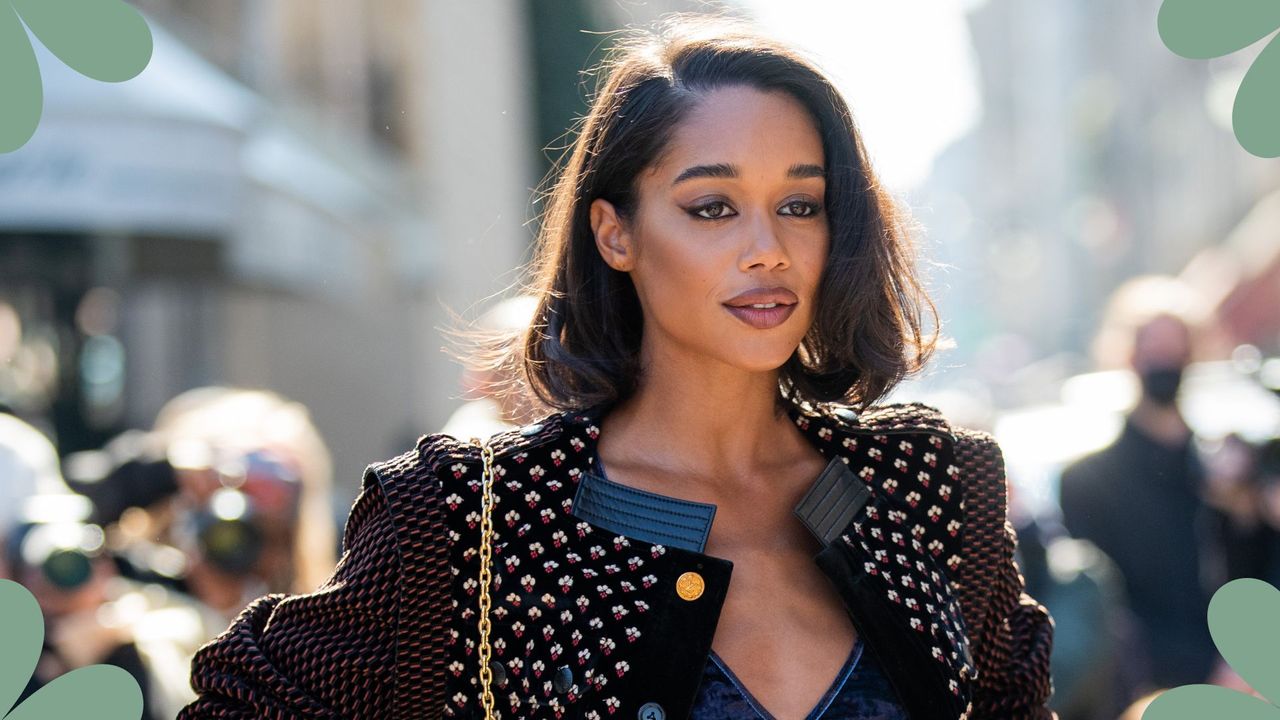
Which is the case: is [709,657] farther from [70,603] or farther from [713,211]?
[70,603]

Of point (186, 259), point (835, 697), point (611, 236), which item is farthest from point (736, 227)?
point (186, 259)

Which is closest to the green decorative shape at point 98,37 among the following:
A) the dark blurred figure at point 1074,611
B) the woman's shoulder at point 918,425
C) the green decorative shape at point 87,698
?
the green decorative shape at point 87,698

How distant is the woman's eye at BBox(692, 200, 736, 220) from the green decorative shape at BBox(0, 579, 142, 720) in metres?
1.22

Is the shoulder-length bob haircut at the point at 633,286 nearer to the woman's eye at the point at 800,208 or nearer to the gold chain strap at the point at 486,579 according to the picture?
the woman's eye at the point at 800,208

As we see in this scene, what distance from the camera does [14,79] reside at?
254 cm

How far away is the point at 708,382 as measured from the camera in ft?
8.58

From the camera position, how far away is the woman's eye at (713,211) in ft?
8.17

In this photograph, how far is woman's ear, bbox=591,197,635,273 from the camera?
103 inches

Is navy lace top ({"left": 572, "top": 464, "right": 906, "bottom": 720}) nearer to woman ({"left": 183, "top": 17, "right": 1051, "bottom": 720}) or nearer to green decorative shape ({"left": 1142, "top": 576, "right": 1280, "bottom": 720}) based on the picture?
woman ({"left": 183, "top": 17, "right": 1051, "bottom": 720})

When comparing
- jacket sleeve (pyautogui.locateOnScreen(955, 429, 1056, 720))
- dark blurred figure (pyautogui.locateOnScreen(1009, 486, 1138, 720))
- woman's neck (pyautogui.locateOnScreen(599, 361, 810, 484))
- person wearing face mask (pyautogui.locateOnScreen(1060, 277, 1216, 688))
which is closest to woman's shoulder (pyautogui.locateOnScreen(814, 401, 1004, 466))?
jacket sleeve (pyautogui.locateOnScreen(955, 429, 1056, 720))

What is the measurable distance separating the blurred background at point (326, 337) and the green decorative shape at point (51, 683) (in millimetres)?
930

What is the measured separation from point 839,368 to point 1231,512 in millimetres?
3142

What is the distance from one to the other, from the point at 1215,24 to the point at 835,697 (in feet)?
4.83

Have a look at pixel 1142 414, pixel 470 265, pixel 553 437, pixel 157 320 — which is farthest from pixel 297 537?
pixel 470 265
